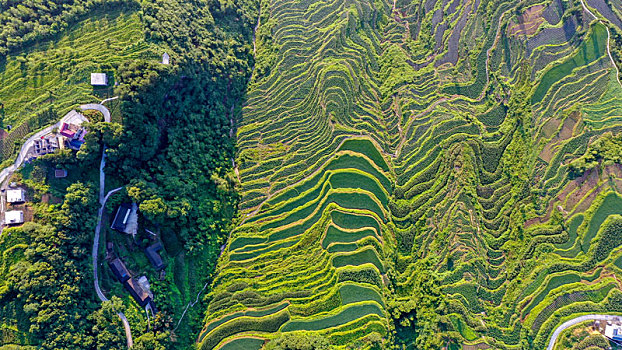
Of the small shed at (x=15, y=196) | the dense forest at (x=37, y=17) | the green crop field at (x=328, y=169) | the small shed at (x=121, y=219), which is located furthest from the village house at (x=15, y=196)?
the dense forest at (x=37, y=17)

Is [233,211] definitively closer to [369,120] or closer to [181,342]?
[181,342]

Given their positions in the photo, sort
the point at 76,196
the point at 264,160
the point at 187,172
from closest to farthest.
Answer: the point at 76,196, the point at 187,172, the point at 264,160

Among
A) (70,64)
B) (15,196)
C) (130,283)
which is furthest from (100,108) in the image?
(130,283)

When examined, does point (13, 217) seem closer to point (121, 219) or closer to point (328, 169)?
point (121, 219)

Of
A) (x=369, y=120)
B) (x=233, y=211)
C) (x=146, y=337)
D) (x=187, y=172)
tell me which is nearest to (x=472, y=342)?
(x=369, y=120)

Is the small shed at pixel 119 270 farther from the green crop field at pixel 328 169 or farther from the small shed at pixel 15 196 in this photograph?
the small shed at pixel 15 196

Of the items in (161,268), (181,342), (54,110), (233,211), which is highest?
(54,110)
